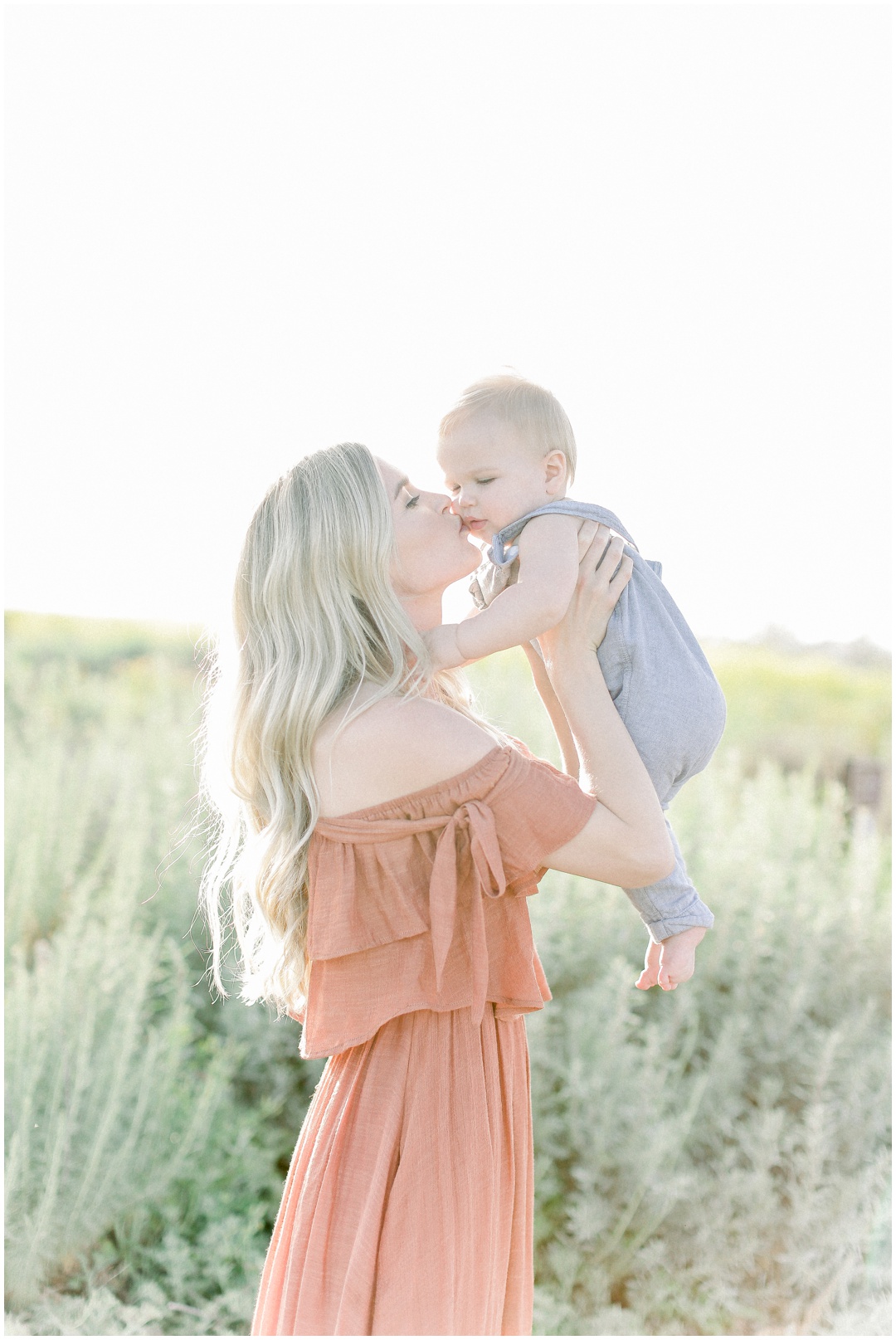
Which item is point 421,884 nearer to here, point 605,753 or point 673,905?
point 605,753

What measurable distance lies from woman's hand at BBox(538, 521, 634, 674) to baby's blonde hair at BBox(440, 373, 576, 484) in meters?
0.19

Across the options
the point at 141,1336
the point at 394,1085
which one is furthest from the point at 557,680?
the point at 141,1336

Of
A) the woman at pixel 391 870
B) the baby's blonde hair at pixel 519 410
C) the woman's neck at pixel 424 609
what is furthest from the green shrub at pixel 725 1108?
the baby's blonde hair at pixel 519 410

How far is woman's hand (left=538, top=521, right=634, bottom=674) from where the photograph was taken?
1.71m

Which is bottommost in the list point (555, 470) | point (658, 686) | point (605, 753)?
point (605, 753)

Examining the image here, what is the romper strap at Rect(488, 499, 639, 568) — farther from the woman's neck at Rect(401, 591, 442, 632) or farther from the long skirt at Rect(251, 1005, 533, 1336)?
the long skirt at Rect(251, 1005, 533, 1336)

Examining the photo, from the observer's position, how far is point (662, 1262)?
288 centimetres

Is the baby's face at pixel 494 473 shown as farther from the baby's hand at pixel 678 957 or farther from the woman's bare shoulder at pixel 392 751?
the baby's hand at pixel 678 957

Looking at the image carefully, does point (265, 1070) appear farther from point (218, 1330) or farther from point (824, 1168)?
point (824, 1168)

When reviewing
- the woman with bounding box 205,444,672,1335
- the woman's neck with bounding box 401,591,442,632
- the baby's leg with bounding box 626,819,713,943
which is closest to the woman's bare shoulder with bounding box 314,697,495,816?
the woman with bounding box 205,444,672,1335

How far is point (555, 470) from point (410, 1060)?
100 cm

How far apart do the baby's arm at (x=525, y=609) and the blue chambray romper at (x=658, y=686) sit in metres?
0.07

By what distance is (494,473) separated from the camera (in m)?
1.80

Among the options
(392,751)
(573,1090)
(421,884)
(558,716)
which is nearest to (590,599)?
(558,716)
